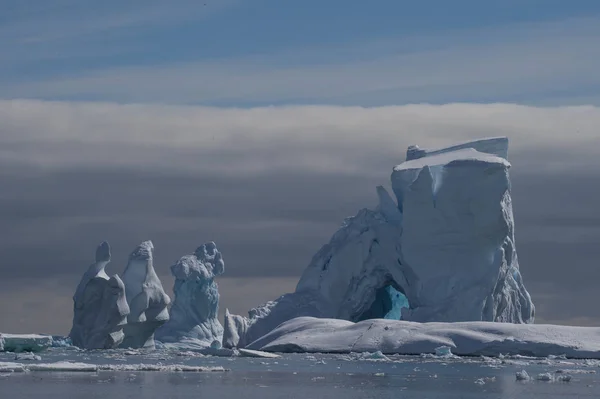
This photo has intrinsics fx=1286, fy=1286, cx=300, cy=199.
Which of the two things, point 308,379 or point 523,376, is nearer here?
point 523,376

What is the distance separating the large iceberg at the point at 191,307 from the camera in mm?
55000

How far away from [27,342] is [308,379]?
18.0 meters

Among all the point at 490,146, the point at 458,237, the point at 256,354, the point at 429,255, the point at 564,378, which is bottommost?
the point at 256,354

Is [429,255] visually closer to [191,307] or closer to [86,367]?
[191,307]

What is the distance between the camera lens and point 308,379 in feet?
106

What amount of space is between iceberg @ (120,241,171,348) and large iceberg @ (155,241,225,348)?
17.0ft

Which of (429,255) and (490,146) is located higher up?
(490,146)

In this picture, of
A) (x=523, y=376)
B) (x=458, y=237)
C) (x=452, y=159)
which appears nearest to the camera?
(x=523, y=376)

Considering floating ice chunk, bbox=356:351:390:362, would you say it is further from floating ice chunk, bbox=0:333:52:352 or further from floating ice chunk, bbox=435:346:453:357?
floating ice chunk, bbox=0:333:52:352

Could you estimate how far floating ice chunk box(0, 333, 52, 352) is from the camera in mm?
47000

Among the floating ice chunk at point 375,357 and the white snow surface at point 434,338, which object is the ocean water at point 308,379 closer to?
the floating ice chunk at point 375,357

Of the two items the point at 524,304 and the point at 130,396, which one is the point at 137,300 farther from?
the point at 130,396

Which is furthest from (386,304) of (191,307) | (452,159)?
(452,159)

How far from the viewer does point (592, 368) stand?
127 ft
